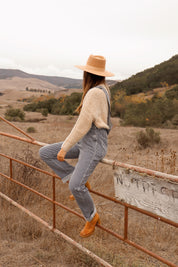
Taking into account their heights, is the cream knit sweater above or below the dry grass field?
above

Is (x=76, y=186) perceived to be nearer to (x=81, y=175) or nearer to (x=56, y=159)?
(x=81, y=175)

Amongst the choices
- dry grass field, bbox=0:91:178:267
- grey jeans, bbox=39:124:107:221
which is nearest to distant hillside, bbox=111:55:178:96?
dry grass field, bbox=0:91:178:267

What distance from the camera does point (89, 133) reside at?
235cm

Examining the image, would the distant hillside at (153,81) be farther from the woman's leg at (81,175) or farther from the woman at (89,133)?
the woman's leg at (81,175)

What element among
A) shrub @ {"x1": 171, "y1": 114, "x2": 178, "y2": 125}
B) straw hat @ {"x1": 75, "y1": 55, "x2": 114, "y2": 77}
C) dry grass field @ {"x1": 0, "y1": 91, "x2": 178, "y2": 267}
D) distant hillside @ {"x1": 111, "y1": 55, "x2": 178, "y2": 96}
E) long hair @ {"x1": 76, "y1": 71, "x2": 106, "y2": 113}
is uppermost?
distant hillside @ {"x1": 111, "y1": 55, "x2": 178, "y2": 96}

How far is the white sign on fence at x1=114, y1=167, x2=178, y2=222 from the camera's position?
1817mm

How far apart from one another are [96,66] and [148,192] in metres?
1.15

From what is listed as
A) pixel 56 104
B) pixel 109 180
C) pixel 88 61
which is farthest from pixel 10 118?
pixel 88 61

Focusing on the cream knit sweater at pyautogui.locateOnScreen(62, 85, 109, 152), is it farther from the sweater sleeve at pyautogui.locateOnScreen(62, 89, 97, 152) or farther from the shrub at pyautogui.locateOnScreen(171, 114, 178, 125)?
the shrub at pyautogui.locateOnScreen(171, 114, 178, 125)

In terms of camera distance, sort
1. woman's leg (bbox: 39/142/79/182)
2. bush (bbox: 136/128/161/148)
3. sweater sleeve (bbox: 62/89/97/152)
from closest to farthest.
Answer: sweater sleeve (bbox: 62/89/97/152) < woman's leg (bbox: 39/142/79/182) < bush (bbox: 136/128/161/148)

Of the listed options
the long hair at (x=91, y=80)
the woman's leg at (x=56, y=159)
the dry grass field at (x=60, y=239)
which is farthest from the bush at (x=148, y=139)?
the long hair at (x=91, y=80)

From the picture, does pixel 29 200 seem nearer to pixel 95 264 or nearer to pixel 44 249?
pixel 44 249

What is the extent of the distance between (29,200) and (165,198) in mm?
3622

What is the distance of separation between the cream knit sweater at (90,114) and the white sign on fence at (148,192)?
0.41 m
